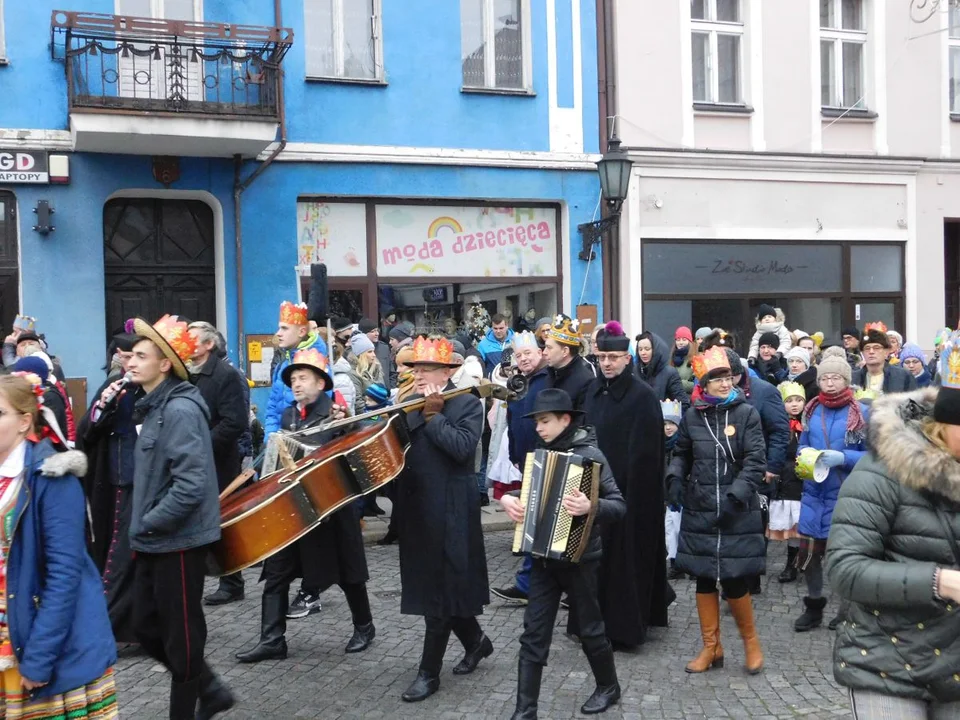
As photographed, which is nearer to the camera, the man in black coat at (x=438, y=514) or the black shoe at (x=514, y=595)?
the man in black coat at (x=438, y=514)

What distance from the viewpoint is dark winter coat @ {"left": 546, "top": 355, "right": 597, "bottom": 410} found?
6.66m

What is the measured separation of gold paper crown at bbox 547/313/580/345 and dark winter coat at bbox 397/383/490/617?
1.11 m

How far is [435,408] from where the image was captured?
218 inches

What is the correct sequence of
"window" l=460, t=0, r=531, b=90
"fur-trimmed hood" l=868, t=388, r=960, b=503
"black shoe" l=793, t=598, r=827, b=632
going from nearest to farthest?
"fur-trimmed hood" l=868, t=388, r=960, b=503
"black shoe" l=793, t=598, r=827, b=632
"window" l=460, t=0, r=531, b=90

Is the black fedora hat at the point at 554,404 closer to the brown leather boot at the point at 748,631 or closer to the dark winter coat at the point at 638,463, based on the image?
the dark winter coat at the point at 638,463

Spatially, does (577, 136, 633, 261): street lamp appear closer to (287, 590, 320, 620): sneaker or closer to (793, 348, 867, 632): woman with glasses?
(793, 348, 867, 632): woman with glasses

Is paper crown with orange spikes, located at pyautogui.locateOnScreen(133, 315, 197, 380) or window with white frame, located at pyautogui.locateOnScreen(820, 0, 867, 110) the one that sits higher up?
window with white frame, located at pyautogui.locateOnScreen(820, 0, 867, 110)

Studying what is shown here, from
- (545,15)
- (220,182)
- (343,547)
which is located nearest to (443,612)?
(343,547)

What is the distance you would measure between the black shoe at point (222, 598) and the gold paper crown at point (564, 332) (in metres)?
3.00

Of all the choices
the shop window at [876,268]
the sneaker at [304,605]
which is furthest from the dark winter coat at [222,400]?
the shop window at [876,268]

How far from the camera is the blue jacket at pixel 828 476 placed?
6.89 meters

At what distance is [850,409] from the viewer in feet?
22.9

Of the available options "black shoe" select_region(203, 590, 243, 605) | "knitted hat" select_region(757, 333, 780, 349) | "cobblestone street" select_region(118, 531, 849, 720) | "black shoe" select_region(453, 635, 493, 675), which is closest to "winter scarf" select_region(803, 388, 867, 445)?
"cobblestone street" select_region(118, 531, 849, 720)

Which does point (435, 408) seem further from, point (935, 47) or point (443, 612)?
point (935, 47)
